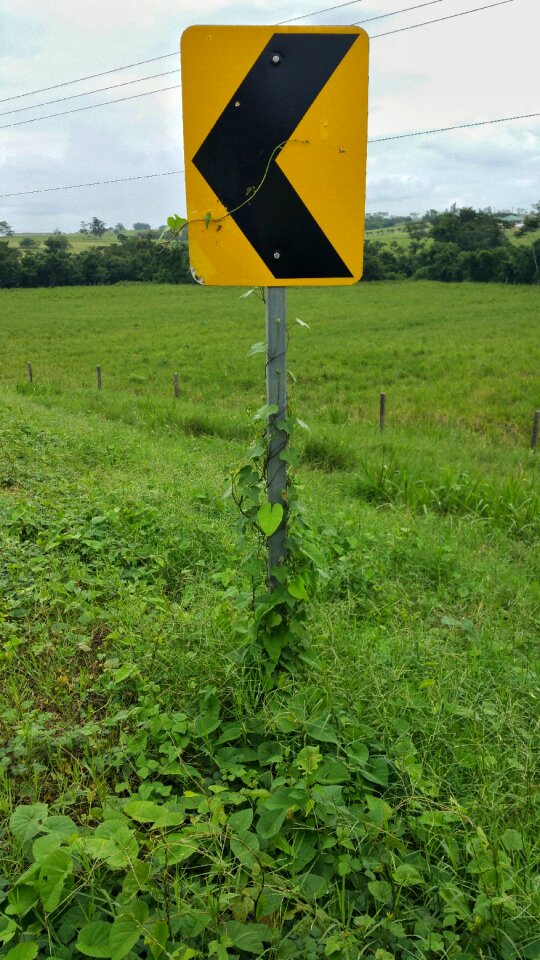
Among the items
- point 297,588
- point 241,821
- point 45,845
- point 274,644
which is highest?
point 297,588

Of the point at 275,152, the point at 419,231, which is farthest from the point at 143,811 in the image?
the point at 419,231

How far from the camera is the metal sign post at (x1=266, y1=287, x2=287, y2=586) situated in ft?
6.86

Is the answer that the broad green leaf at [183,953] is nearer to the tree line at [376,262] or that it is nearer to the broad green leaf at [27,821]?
the broad green leaf at [27,821]

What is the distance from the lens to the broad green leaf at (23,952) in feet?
4.51

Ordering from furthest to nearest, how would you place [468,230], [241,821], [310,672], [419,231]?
[419,231]
[468,230]
[310,672]
[241,821]

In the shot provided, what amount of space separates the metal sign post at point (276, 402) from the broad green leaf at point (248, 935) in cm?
110

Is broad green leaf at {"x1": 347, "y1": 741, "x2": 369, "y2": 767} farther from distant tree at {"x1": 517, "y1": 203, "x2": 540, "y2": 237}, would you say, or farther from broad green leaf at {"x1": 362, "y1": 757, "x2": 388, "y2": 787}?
distant tree at {"x1": 517, "y1": 203, "x2": 540, "y2": 237}

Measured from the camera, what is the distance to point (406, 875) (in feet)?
5.49

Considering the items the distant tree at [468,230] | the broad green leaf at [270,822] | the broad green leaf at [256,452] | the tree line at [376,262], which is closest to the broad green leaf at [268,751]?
the broad green leaf at [270,822]

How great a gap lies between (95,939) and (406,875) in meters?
0.81

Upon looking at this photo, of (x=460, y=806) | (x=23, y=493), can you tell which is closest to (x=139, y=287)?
(x=23, y=493)

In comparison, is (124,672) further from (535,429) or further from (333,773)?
(535,429)

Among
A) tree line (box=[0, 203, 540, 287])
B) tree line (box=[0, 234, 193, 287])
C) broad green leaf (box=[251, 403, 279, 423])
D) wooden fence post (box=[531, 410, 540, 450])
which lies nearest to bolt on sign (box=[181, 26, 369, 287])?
broad green leaf (box=[251, 403, 279, 423])

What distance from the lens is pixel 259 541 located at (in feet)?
7.96
